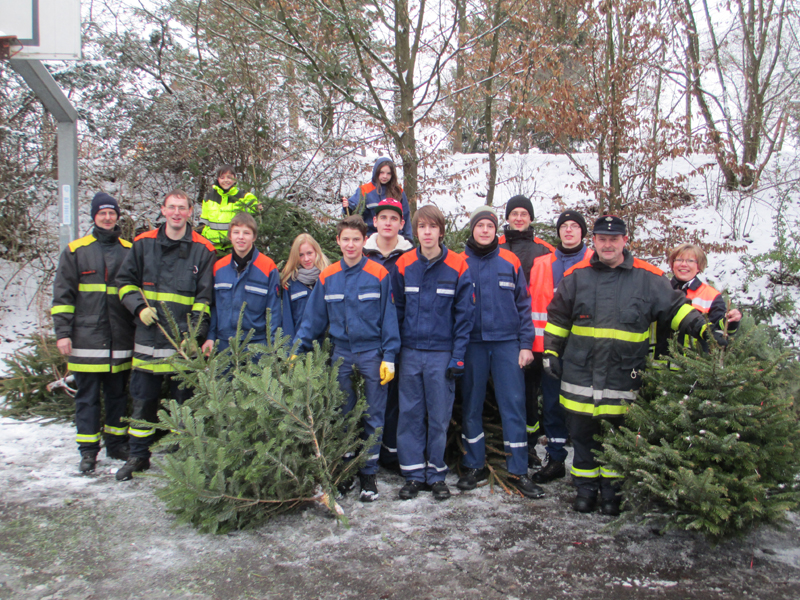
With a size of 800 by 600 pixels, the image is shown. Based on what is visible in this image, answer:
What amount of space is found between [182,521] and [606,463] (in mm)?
2993

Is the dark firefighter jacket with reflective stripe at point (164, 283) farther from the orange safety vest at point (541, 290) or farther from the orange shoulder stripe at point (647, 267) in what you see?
the orange shoulder stripe at point (647, 267)

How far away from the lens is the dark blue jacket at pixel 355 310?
170 inches

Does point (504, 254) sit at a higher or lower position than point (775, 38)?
lower

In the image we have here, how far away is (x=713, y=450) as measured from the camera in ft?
10.7

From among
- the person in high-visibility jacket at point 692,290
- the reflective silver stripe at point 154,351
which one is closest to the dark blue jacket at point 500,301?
the person in high-visibility jacket at point 692,290

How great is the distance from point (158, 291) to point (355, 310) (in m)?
1.85

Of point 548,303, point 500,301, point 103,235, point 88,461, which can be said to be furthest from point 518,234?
point 88,461

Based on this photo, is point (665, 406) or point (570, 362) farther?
point (570, 362)

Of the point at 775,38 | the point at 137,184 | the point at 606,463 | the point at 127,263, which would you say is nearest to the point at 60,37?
the point at 127,263

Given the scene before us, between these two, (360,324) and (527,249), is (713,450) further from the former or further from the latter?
(360,324)

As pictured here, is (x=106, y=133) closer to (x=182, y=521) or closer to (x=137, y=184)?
(x=137, y=184)

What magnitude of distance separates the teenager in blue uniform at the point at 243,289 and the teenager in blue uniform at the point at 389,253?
96cm

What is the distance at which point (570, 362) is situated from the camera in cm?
405

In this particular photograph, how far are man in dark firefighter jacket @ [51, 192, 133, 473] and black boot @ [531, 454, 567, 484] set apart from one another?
12.6 ft
